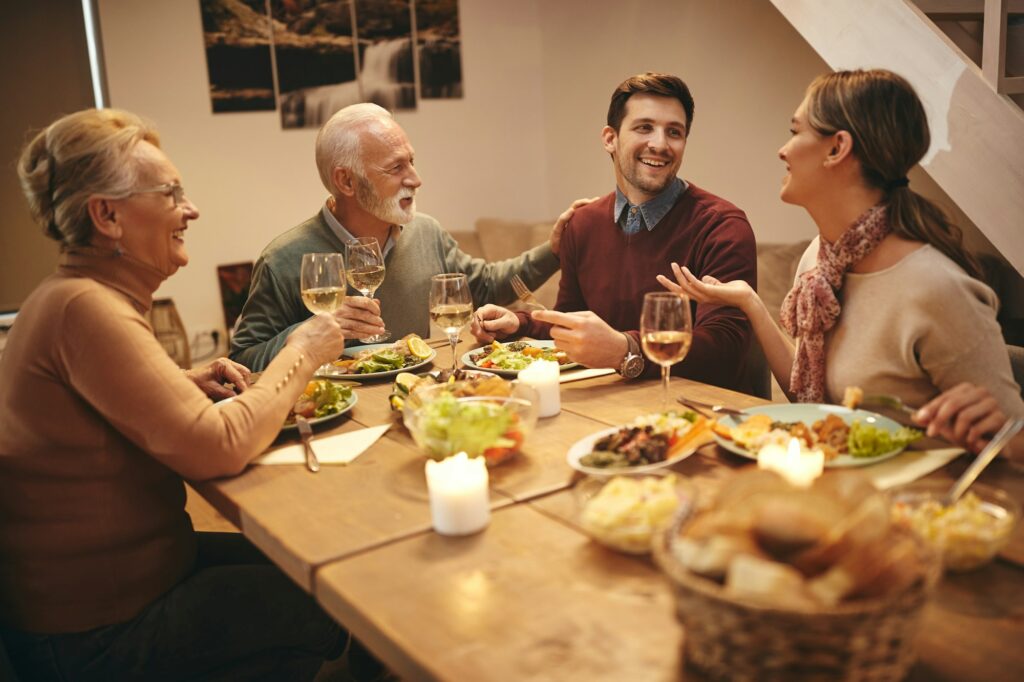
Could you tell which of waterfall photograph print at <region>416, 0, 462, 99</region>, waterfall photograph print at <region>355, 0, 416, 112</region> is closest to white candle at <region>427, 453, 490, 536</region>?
waterfall photograph print at <region>355, 0, 416, 112</region>

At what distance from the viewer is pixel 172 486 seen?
169cm

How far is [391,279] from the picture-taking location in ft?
9.39

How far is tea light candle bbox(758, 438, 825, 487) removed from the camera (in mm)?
1284

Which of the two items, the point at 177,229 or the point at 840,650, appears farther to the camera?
the point at 177,229

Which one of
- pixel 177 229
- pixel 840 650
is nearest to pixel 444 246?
pixel 177 229

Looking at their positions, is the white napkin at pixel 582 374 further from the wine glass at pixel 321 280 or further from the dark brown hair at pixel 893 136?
the dark brown hair at pixel 893 136

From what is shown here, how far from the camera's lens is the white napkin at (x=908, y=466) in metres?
1.30

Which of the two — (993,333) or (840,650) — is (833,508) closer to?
(840,650)

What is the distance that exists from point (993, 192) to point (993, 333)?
119 centimetres

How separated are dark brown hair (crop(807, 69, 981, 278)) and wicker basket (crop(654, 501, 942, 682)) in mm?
1004

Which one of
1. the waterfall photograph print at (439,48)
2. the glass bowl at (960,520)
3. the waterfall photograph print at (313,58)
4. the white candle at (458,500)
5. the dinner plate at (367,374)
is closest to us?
the glass bowl at (960,520)

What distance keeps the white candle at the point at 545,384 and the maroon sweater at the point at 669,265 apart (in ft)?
1.26

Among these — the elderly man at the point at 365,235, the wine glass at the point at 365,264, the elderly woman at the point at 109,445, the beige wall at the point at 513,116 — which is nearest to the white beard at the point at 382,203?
the elderly man at the point at 365,235

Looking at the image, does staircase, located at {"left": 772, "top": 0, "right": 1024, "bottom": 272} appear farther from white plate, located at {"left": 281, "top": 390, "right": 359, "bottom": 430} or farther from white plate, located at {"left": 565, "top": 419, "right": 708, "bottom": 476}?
white plate, located at {"left": 281, "top": 390, "right": 359, "bottom": 430}
